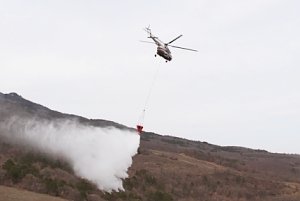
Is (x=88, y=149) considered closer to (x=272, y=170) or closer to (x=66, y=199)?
(x=66, y=199)

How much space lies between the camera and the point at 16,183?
37.7 metres

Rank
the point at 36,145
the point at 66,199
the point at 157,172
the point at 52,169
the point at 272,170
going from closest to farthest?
the point at 66,199 → the point at 52,169 → the point at 36,145 → the point at 157,172 → the point at 272,170

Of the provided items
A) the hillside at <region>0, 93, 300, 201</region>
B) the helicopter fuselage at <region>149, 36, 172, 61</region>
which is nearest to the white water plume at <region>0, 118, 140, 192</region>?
the hillside at <region>0, 93, 300, 201</region>

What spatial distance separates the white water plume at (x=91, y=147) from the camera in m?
44.7

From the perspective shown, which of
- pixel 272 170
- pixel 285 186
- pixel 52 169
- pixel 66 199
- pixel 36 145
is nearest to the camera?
pixel 66 199

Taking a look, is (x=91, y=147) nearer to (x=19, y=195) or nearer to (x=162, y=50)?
(x=162, y=50)

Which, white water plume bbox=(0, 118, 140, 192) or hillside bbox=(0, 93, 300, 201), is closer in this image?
hillside bbox=(0, 93, 300, 201)

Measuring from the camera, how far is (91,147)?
47.5m

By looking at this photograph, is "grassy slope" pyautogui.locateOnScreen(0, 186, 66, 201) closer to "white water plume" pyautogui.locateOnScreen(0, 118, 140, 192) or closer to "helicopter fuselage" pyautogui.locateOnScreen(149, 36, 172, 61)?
"white water plume" pyautogui.locateOnScreen(0, 118, 140, 192)

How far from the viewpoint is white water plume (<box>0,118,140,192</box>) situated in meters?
44.7

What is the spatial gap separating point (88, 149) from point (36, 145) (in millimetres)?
8765

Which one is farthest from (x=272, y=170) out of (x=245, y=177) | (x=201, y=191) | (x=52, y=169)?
(x=52, y=169)

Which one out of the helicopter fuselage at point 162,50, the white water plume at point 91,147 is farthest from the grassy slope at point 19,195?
the helicopter fuselage at point 162,50

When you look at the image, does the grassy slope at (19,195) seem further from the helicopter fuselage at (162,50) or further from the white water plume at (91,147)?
the helicopter fuselage at (162,50)
